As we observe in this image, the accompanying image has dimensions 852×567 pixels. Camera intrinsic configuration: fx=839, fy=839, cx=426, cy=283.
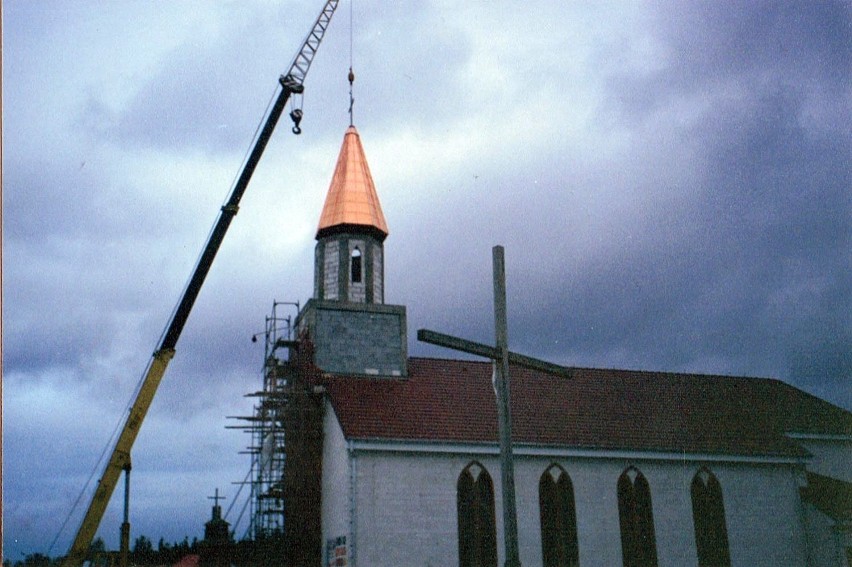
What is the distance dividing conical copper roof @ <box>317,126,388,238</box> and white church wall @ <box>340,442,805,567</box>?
9.65 meters

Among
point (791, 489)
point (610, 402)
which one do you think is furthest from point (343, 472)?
point (791, 489)

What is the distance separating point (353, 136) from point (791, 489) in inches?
871

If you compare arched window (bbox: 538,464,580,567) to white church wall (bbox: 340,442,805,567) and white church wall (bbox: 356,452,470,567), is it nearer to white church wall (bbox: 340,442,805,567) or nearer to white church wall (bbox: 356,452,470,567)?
white church wall (bbox: 340,442,805,567)

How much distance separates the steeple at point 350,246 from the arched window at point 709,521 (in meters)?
13.8

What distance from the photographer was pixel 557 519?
28.4 meters

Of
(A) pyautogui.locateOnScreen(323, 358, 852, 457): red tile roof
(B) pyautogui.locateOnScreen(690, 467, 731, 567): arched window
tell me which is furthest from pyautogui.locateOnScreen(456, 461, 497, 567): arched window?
(B) pyautogui.locateOnScreen(690, 467, 731, 567): arched window

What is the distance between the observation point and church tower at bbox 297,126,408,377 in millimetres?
30828

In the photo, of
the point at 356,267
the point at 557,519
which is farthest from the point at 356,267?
the point at 557,519

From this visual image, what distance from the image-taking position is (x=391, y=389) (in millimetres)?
30359

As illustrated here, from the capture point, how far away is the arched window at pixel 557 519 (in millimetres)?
27953

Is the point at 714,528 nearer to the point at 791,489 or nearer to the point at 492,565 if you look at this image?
the point at 791,489

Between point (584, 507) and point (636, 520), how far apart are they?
2.12 metres

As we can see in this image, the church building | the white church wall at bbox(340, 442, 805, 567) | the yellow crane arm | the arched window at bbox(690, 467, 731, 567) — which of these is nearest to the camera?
the yellow crane arm

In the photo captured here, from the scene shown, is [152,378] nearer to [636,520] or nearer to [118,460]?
[118,460]
